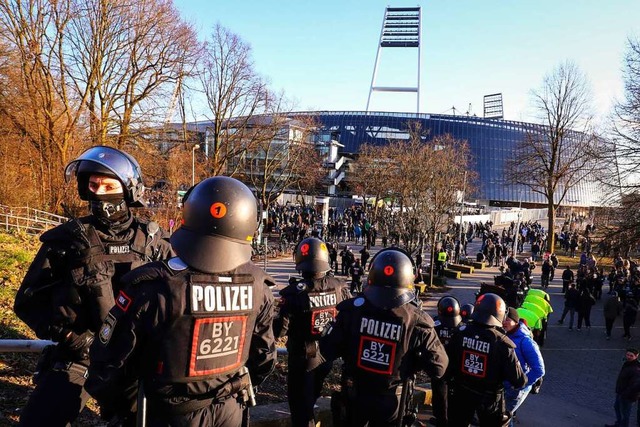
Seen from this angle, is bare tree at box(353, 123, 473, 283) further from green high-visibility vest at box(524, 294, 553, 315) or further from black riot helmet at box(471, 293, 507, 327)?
black riot helmet at box(471, 293, 507, 327)

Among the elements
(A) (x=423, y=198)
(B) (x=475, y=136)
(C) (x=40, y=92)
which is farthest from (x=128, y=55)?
(B) (x=475, y=136)

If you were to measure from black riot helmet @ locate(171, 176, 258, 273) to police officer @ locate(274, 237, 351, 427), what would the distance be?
2443 millimetres

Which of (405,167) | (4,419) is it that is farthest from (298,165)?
(4,419)

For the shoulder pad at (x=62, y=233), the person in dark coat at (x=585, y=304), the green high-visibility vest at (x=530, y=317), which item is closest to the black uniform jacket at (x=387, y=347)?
the shoulder pad at (x=62, y=233)

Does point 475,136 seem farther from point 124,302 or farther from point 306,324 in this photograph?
point 124,302

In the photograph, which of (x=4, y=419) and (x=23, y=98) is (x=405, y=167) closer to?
(x=23, y=98)

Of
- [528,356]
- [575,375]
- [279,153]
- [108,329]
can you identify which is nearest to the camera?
[108,329]

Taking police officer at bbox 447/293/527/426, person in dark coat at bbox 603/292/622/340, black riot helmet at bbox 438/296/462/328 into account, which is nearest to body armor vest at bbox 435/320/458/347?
black riot helmet at bbox 438/296/462/328

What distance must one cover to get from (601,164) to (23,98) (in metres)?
25.6

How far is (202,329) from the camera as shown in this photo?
2180mm

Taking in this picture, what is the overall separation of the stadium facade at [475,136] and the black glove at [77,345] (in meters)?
77.5

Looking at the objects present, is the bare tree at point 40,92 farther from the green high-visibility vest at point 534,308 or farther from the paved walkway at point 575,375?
the green high-visibility vest at point 534,308

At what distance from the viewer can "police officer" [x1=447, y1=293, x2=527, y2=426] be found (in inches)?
176

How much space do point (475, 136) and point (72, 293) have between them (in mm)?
89519
